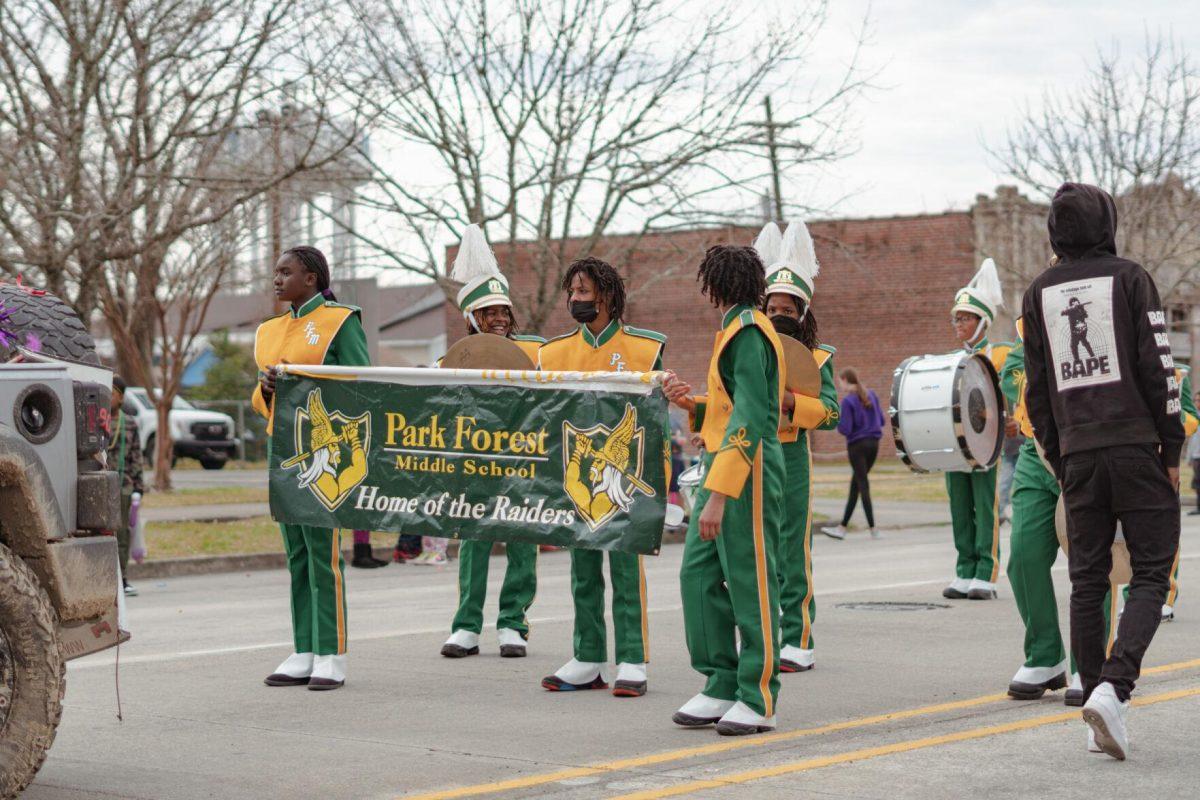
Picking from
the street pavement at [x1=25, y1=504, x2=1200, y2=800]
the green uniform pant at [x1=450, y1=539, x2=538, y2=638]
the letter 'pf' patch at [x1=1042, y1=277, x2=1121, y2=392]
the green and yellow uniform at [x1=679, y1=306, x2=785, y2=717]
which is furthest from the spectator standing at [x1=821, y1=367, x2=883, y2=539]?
the letter 'pf' patch at [x1=1042, y1=277, x2=1121, y2=392]

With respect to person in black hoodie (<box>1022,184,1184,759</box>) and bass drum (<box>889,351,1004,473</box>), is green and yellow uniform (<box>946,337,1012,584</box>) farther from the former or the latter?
person in black hoodie (<box>1022,184,1184,759</box>)

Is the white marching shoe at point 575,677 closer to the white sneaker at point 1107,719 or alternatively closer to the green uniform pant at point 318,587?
the green uniform pant at point 318,587

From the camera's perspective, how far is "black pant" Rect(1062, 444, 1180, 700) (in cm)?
627

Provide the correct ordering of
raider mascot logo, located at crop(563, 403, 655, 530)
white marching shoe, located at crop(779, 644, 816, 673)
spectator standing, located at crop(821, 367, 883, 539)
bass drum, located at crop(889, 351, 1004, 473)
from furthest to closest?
spectator standing, located at crop(821, 367, 883, 539)
bass drum, located at crop(889, 351, 1004, 473)
white marching shoe, located at crop(779, 644, 816, 673)
raider mascot logo, located at crop(563, 403, 655, 530)

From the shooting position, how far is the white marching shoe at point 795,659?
28.8 feet

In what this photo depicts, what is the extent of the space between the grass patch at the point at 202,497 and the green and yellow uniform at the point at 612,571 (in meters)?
17.3

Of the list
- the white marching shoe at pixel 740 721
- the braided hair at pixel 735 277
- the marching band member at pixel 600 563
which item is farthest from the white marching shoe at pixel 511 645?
the braided hair at pixel 735 277

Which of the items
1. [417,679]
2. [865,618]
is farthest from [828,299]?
[417,679]

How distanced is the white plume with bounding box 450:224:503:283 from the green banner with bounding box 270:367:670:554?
1628mm

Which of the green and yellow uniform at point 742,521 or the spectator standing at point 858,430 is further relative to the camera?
Answer: the spectator standing at point 858,430

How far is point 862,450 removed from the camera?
2006 centimetres

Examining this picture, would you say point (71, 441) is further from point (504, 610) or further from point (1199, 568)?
point (1199, 568)

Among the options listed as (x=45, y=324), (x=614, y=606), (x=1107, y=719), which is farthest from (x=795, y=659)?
(x=45, y=324)

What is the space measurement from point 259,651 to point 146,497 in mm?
17695
